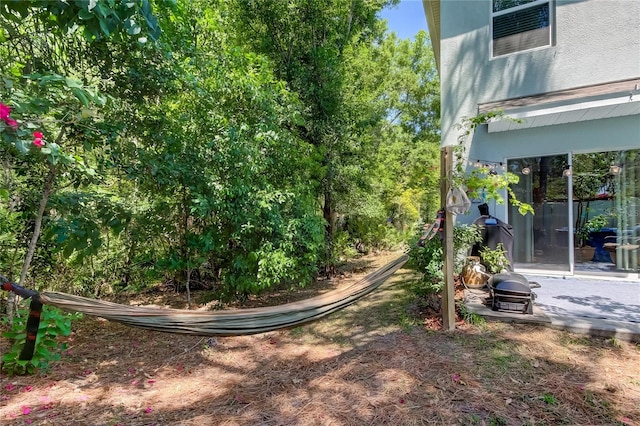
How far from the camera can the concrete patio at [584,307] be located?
3.13 metres

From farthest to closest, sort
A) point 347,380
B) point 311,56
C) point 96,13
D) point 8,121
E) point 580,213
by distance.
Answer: point 311,56, point 580,213, point 347,380, point 8,121, point 96,13

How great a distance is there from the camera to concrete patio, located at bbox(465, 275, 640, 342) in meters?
3.13

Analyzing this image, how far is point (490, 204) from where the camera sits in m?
5.32

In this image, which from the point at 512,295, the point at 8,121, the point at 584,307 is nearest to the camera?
the point at 8,121

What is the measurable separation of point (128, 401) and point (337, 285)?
435 centimetres

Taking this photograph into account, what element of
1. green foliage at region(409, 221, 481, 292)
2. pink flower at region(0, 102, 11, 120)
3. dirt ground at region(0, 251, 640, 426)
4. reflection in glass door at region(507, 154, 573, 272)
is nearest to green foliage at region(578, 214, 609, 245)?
reflection in glass door at region(507, 154, 573, 272)

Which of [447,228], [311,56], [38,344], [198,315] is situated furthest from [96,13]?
[311,56]

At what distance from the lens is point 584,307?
12.1 feet

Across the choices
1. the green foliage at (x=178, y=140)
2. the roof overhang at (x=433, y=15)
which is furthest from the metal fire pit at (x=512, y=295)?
the roof overhang at (x=433, y=15)

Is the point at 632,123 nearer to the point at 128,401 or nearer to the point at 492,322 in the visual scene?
the point at 492,322

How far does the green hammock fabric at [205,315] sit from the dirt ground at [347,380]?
56cm

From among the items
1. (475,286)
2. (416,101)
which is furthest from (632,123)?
(416,101)

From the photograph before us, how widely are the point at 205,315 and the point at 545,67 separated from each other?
6.00 metres

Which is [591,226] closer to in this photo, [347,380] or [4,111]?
[347,380]
